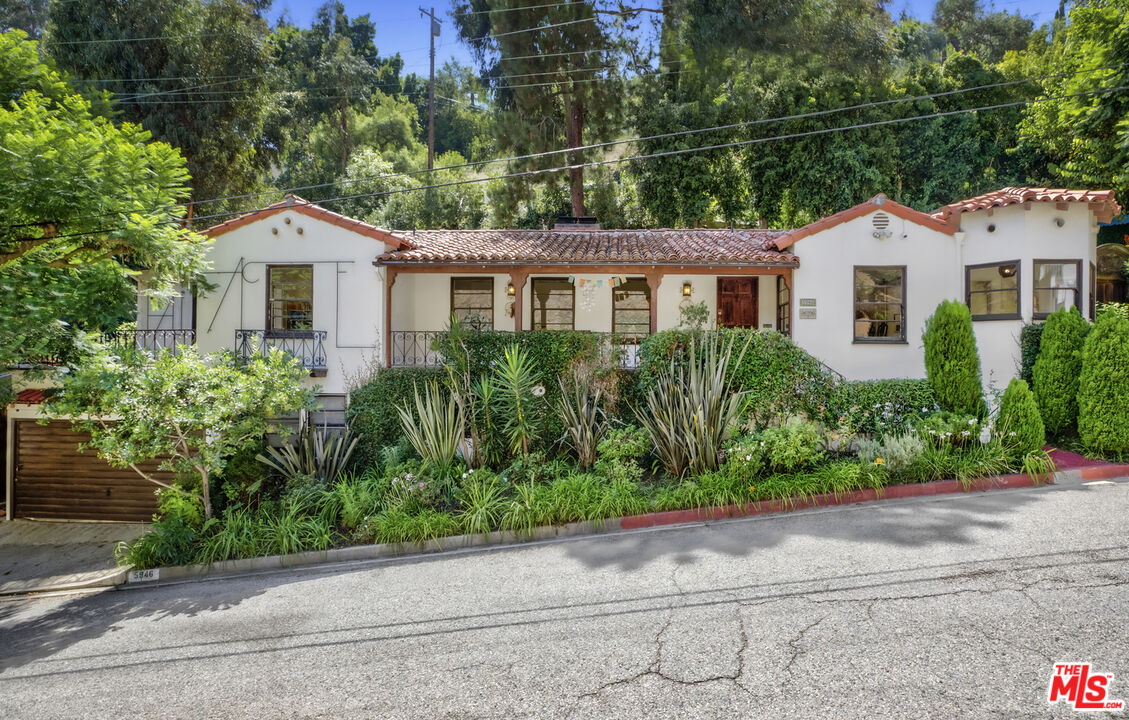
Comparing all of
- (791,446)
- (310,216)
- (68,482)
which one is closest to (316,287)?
(310,216)

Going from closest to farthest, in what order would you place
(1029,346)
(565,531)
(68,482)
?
(565,531) < (1029,346) < (68,482)

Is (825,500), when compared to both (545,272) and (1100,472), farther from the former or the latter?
(545,272)

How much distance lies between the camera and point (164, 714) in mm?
4371

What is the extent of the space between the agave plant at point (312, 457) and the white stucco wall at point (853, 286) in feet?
28.4

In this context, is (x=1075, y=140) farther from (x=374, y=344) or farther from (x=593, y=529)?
(x=374, y=344)

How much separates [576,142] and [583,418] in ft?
49.6

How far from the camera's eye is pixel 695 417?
8789mm

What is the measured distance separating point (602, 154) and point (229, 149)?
12.5 meters

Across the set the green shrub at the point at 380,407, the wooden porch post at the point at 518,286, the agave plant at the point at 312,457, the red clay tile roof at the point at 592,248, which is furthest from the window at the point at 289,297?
the wooden porch post at the point at 518,286

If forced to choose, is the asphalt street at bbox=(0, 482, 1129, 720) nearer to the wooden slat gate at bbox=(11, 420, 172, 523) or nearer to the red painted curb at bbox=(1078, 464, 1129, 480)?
the red painted curb at bbox=(1078, 464, 1129, 480)

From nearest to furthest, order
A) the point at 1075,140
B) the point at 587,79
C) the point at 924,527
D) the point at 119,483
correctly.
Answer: the point at 924,527, the point at 119,483, the point at 1075,140, the point at 587,79

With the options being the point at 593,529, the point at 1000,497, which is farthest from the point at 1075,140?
the point at 593,529

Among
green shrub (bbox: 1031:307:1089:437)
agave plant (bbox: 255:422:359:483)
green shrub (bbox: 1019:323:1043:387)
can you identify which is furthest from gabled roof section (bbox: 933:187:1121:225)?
agave plant (bbox: 255:422:359:483)

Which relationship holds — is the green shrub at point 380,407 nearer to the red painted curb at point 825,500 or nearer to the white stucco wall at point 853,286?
the red painted curb at point 825,500
